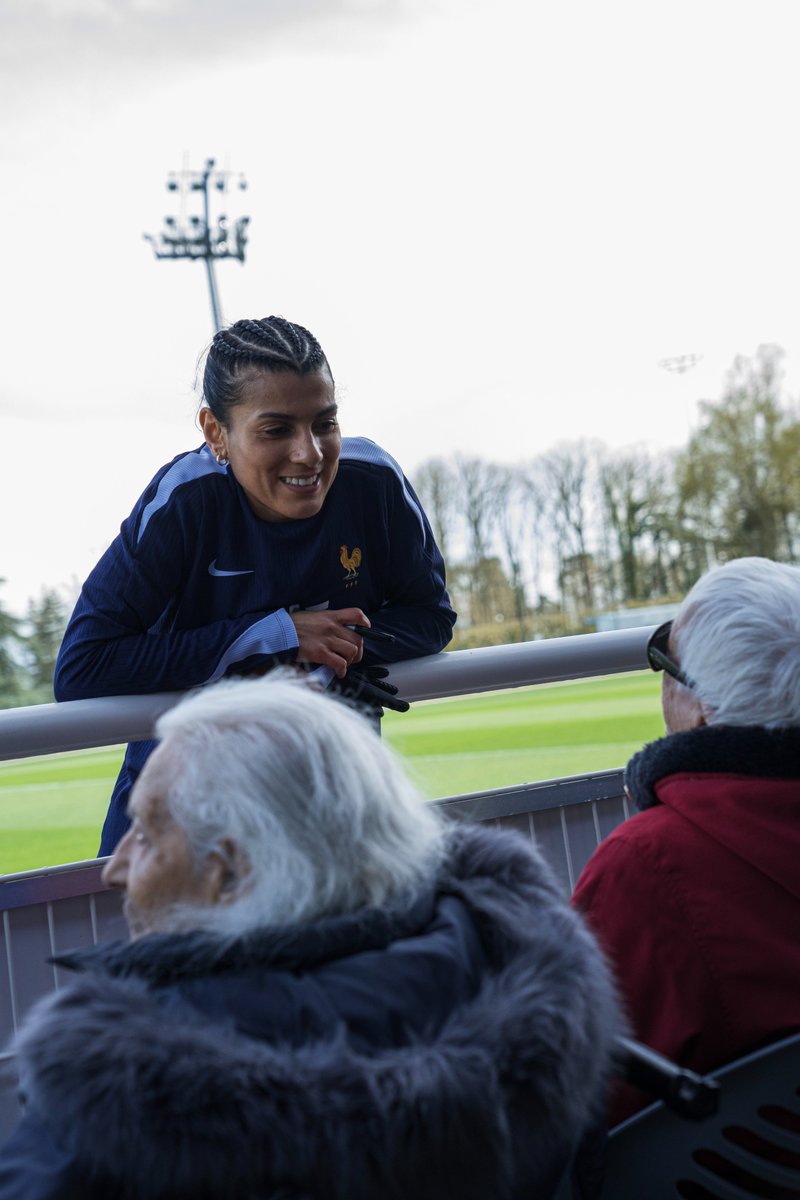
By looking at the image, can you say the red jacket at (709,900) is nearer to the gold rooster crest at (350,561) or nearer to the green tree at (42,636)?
the gold rooster crest at (350,561)

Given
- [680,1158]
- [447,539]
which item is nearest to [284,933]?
[680,1158]

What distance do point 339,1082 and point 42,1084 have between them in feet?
0.71

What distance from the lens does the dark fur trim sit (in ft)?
4.43

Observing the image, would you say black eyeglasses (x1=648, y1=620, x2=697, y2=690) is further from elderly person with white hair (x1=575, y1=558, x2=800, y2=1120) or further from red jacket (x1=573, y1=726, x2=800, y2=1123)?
red jacket (x1=573, y1=726, x2=800, y2=1123)

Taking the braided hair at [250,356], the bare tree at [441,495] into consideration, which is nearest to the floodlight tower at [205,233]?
the bare tree at [441,495]

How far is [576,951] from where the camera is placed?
38.0 inches

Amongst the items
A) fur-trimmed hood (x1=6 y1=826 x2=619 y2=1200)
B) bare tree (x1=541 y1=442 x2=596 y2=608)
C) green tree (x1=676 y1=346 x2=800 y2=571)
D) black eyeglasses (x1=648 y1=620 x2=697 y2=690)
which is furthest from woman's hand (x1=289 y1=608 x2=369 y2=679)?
green tree (x1=676 y1=346 x2=800 y2=571)

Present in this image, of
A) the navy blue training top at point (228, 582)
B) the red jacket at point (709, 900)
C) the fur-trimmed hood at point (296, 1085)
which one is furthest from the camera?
the navy blue training top at point (228, 582)

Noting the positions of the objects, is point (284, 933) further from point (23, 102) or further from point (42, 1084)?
point (23, 102)

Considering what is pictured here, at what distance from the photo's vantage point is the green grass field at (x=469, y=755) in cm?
1347

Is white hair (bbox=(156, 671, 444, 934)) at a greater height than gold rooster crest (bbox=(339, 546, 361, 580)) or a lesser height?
lesser

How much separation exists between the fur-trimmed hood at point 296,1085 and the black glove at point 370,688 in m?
1.06

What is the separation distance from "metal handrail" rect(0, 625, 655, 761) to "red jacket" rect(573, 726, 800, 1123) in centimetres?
77

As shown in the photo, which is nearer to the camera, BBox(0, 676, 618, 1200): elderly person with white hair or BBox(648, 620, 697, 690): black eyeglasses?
BBox(0, 676, 618, 1200): elderly person with white hair
